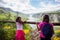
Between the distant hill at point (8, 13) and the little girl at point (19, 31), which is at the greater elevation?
the distant hill at point (8, 13)

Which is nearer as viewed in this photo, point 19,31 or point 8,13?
point 19,31

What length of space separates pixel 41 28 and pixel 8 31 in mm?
922

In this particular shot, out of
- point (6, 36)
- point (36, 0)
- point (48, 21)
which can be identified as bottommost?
point (6, 36)

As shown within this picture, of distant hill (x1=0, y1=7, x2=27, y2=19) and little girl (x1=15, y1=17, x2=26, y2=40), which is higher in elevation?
distant hill (x1=0, y1=7, x2=27, y2=19)

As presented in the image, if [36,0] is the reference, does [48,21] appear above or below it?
below

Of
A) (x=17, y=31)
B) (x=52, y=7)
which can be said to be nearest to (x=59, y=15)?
(x=52, y=7)

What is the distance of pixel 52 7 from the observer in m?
5.68

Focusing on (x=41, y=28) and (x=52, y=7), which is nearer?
(x=41, y=28)

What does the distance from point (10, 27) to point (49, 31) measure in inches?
42.0

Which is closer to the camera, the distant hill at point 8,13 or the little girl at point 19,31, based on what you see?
the little girl at point 19,31

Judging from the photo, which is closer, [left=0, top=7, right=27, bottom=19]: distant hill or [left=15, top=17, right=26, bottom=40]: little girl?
[left=15, top=17, right=26, bottom=40]: little girl

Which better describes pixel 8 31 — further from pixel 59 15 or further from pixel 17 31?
pixel 59 15

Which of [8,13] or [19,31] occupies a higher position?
[8,13]

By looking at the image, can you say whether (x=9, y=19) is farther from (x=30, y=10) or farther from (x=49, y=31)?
(x=49, y=31)
